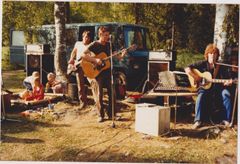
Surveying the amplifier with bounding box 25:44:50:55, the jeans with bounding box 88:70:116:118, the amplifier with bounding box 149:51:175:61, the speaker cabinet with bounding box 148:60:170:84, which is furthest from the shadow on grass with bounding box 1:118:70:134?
the amplifier with bounding box 149:51:175:61

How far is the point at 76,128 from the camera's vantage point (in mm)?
7297

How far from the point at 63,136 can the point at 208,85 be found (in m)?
2.62

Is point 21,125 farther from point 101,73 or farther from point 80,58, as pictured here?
point 101,73

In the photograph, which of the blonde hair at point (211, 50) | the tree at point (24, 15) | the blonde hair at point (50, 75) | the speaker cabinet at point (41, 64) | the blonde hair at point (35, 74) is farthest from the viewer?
the speaker cabinet at point (41, 64)

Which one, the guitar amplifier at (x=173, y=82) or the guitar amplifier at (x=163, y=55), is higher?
the guitar amplifier at (x=163, y=55)

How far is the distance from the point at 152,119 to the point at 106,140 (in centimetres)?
84

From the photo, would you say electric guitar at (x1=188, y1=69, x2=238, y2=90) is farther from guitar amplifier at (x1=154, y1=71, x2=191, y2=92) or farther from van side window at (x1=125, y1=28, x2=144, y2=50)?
van side window at (x1=125, y1=28, x2=144, y2=50)

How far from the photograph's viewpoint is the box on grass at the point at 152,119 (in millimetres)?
6672

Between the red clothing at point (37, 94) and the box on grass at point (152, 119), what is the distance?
2.16 meters

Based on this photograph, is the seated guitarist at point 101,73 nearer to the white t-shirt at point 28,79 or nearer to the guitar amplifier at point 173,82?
the guitar amplifier at point 173,82

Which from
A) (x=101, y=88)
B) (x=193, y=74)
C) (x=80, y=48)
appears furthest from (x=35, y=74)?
(x=193, y=74)

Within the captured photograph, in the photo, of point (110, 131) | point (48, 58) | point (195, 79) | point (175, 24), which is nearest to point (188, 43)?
point (175, 24)

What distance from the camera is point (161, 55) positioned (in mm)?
7938

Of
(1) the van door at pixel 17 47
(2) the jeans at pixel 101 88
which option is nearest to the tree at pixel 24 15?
(1) the van door at pixel 17 47
